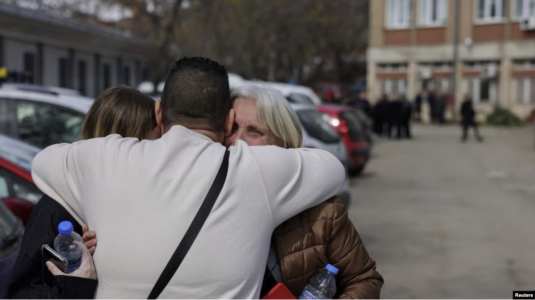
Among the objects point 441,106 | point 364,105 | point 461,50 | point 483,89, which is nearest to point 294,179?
point 364,105

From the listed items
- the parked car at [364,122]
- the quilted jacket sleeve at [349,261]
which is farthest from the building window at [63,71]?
the quilted jacket sleeve at [349,261]

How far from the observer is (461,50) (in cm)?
3731

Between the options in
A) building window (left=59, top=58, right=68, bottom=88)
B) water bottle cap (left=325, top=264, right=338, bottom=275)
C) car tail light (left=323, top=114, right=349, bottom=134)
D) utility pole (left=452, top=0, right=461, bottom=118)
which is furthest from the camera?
utility pole (left=452, top=0, right=461, bottom=118)

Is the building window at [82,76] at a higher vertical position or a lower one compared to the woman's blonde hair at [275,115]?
lower

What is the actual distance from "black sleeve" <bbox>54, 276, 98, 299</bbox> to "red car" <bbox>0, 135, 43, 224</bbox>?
2.45 metres

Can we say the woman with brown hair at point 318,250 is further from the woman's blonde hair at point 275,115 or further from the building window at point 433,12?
the building window at point 433,12

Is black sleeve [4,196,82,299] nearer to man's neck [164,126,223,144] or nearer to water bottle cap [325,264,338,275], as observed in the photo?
man's neck [164,126,223,144]

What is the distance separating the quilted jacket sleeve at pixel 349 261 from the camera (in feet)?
7.82

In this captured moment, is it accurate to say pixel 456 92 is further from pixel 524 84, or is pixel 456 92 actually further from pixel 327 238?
pixel 327 238

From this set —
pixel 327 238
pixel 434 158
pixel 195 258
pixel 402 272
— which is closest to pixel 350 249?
pixel 327 238

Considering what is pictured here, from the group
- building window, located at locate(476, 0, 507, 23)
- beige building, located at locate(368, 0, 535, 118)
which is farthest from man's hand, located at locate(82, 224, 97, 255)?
building window, located at locate(476, 0, 507, 23)

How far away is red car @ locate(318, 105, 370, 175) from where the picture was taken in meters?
14.5

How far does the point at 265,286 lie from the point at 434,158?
63.0 feet

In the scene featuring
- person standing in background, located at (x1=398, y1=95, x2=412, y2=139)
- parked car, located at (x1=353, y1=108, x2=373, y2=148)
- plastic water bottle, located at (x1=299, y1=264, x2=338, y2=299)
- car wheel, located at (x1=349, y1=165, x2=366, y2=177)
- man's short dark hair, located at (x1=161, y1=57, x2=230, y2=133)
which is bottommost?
person standing in background, located at (x1=398, y1=95, x2=412, y2=139)
